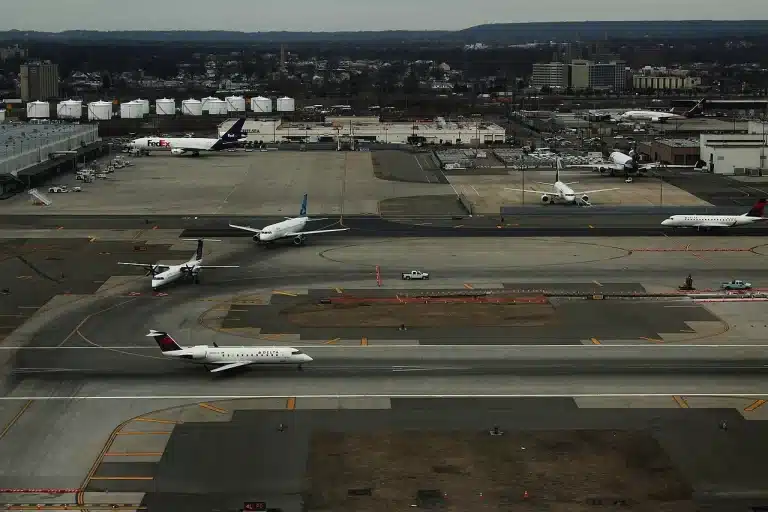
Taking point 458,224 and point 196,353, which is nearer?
point 196,353

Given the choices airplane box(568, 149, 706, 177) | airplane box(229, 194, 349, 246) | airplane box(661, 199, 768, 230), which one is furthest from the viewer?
airplane box(568, 149, 706, 177)

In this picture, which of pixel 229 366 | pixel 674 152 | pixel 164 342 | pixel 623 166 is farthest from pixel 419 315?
pixel 674 152

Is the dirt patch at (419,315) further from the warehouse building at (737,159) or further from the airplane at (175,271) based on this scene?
the warehouse building at (737,159)

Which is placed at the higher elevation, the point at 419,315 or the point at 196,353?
the point at 196,353

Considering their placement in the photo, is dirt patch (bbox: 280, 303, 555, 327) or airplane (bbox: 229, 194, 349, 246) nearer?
dirt patch (bbox: 280, 303, 555, 327)

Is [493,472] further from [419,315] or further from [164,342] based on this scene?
[419,315]

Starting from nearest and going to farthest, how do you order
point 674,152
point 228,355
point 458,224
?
point 228,355 < point 458,224 < point 674,152

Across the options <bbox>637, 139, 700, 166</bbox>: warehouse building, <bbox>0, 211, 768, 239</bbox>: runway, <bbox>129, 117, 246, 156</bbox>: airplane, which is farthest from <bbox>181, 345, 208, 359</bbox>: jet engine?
<bbox>129, 117, 246, 156</bbox>: airplane

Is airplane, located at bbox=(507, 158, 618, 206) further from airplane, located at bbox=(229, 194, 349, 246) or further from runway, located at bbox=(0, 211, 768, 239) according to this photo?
airplane, located at bbox=(229, 194, 349, 246)
